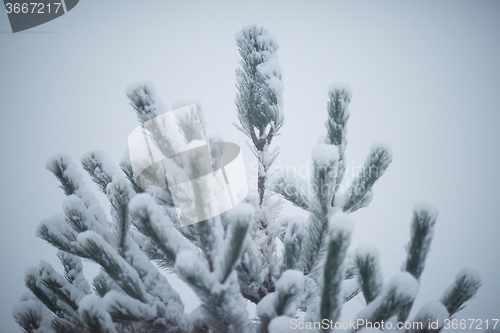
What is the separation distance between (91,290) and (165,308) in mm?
768

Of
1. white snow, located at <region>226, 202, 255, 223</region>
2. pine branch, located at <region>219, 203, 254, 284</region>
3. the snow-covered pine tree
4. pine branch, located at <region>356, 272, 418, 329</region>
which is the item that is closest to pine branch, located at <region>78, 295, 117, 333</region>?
the snow-covered pine tree

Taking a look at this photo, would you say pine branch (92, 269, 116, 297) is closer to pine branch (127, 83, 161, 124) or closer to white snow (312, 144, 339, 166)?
pine branch (127, 83, 161, 124)

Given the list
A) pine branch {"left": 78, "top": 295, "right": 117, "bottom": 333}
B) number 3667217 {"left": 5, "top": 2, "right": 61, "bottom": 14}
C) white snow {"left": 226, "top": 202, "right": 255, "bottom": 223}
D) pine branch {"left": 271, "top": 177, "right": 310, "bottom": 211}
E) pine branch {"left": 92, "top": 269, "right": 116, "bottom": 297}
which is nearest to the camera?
white snow {"left": 226, "top": 202, "right": 255, "bottom": 223}

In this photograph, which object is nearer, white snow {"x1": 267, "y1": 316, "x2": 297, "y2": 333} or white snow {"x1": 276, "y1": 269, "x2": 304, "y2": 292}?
white snow {"x1": 267, "y1": 316, "x2": 297, "y2": 333}

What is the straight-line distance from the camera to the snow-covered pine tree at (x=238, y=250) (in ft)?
2.97

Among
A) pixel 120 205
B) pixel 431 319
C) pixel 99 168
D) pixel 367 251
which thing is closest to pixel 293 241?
pixel 367 251

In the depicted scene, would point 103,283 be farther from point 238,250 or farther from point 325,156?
point 325,156

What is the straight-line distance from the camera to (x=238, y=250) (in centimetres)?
86

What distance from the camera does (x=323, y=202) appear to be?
4.33 ft

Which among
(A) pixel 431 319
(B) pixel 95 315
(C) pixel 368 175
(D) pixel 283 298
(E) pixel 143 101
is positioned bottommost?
(A) pixel 431 319

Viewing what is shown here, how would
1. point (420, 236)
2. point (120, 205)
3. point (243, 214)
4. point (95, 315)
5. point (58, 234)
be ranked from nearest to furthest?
point (243, 214), point (95, 315), point (420, 236), point (120, 205), point (58, 234)

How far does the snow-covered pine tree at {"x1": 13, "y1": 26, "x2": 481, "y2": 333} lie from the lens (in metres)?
0.90

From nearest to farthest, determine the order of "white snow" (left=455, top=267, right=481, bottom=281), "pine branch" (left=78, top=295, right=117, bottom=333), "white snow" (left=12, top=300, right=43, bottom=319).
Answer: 1. "pine branch" (left=78, top=295, right=117, bottom=333)
2. "white snow" (left=455, top=267, right=481, bottom=281)
3. "white snow" (left=12, top=300, right=43, bottom=319)

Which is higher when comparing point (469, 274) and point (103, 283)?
point (103, 283)
